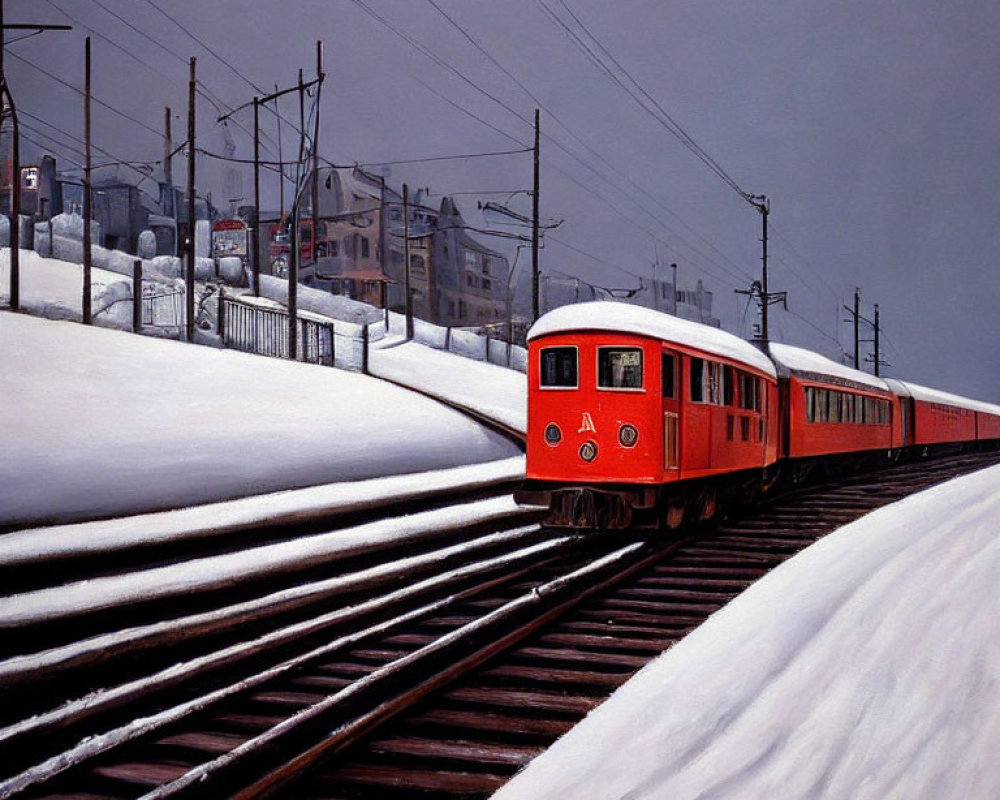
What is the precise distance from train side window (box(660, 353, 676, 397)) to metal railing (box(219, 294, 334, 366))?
1541 cm

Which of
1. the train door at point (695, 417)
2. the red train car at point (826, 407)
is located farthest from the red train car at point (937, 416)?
the train door at point (695, 417)

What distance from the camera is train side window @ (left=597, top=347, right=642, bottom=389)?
41.6 feet

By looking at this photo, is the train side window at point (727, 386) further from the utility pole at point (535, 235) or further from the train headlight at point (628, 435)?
the utility pole at point (535, 235)

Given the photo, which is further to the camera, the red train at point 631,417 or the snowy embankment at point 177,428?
the snowy embankment at point 177,428

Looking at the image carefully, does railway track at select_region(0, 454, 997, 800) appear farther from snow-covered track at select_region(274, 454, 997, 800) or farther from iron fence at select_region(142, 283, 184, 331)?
iron fence at select_region(142, 283, 184, 331)

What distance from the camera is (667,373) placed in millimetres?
12828

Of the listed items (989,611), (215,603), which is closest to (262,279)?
(215,603)

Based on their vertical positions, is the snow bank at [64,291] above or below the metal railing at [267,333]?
above

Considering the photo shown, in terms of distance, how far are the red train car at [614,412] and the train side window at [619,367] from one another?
0.01 meters

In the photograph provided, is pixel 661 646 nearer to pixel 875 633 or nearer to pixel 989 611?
pixel 875 633

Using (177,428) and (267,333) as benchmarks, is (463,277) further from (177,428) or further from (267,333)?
(177,428)

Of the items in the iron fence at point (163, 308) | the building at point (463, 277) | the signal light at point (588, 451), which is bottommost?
the signal light at point (588, 451)

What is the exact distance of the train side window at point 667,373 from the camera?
41.7 ft

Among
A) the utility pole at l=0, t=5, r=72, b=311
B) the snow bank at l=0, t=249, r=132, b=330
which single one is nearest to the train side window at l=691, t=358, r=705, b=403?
the utility pole at l=0, t=5, r=72, b=311
